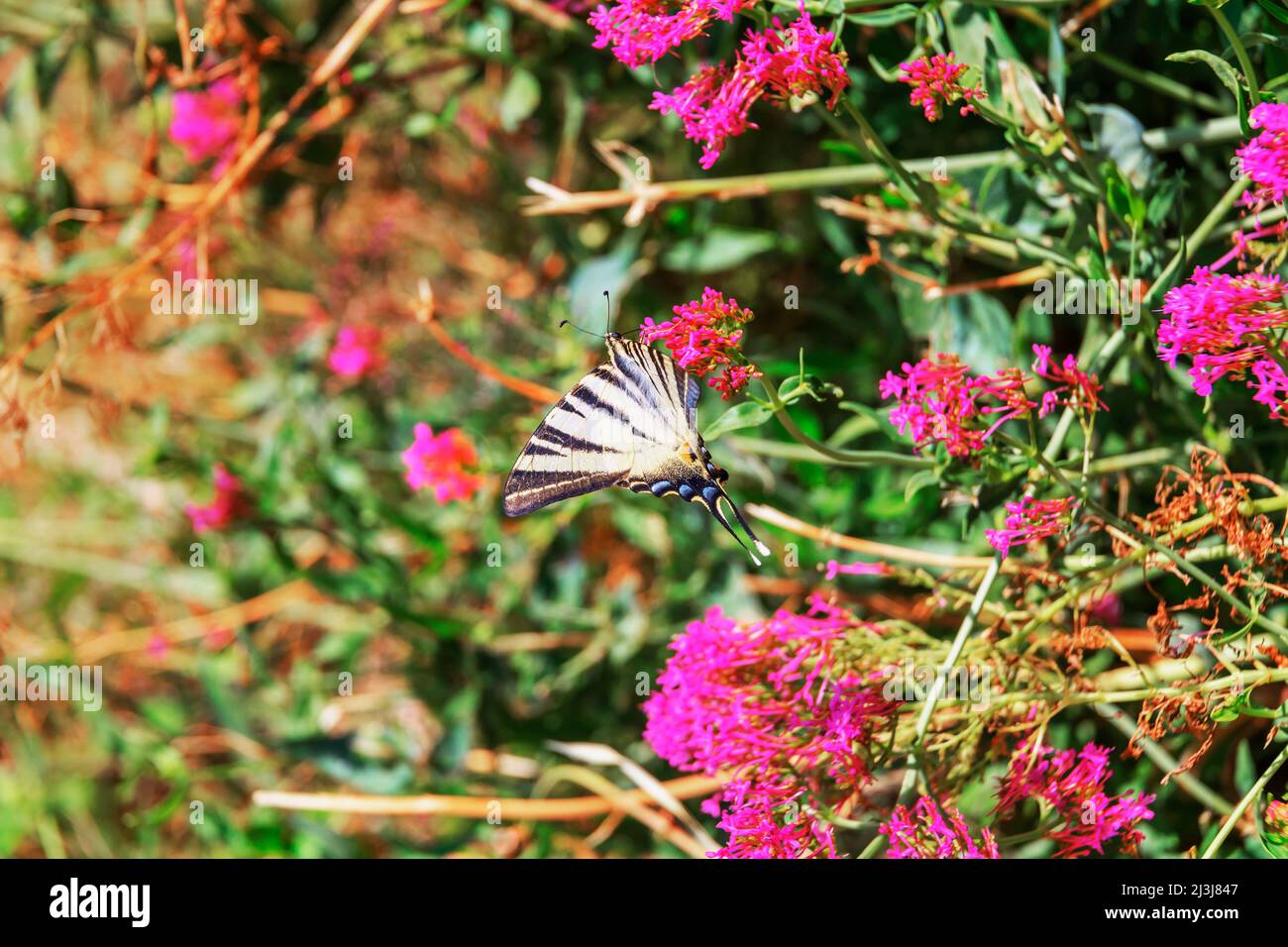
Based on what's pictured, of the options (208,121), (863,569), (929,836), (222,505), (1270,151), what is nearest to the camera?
(1270,151)

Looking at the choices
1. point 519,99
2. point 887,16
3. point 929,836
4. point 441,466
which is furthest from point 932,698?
point 519,99

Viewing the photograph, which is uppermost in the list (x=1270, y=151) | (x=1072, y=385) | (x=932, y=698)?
(x=1270, y=151)

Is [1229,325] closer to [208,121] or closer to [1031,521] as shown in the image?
[1031,521]

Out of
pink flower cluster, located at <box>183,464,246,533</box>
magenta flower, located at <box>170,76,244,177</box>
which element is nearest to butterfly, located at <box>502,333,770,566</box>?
pink flower cluster, located at <box>183,464,246,533</box>

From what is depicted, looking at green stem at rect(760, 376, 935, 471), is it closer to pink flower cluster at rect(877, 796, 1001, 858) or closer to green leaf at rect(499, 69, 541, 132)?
pink flower cluster at rect(877, 796, 1001, 858)

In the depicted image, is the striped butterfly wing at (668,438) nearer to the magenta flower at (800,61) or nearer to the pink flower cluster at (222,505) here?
the magenta flower at (800,61)

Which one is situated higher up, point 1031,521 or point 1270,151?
point 1270,151

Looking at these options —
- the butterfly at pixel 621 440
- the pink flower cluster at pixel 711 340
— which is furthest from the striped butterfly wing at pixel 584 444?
the pink flower cluster at pixel 711 340
